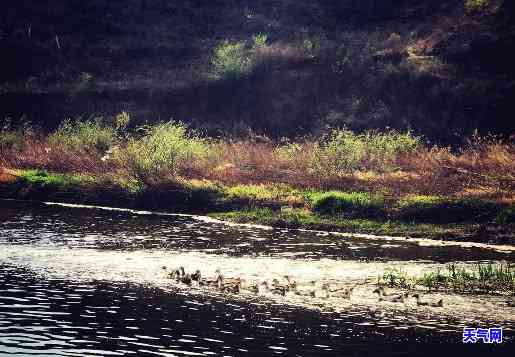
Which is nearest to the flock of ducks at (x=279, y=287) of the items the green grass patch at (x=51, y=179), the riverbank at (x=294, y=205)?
the riverbank at (x=294, y=205)

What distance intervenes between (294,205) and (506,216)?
1108 centimetres

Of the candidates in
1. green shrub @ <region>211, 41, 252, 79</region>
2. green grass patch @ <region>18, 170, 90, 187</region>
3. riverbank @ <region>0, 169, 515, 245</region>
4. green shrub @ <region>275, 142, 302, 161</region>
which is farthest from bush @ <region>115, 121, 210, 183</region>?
green shrub @ <region>211, 41, 252, 79</region>

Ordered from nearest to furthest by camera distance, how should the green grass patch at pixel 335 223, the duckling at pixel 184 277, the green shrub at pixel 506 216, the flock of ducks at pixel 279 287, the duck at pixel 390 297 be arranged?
the duck at pixel 390 297
the flock of ducks at pixel 279 287
the duckling at pixel 184 277
the green shrub at pixel 506 216
the green grass patch at pixel 335 223

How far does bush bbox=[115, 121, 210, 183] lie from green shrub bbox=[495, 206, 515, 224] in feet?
63.1

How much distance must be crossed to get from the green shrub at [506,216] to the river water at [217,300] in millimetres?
3797

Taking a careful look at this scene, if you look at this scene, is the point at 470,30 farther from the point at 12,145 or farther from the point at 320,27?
the point at 12,145

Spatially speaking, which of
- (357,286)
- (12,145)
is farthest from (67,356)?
(12,145)

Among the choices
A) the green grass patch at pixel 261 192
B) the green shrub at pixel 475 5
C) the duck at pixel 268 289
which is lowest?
the duck at pixel 268 289

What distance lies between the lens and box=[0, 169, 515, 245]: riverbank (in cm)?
3803

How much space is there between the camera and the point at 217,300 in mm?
24141

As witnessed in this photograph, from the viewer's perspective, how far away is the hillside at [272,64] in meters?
70.3

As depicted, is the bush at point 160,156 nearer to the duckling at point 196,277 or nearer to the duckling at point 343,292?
the duckling at point 196,277

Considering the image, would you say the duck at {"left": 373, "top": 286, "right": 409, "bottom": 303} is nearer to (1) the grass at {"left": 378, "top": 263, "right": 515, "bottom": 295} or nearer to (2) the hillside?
(1) the grass at {"left": 378, "top": 263, "right": 515, "bottom": 295}

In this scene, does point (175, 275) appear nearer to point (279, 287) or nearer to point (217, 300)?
point (279, 287)
